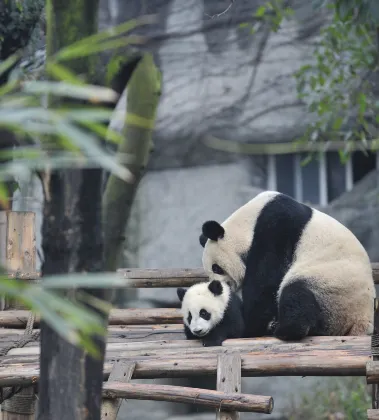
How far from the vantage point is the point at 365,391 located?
7637mm

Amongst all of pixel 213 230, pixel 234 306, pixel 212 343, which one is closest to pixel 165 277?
pixel 213 230

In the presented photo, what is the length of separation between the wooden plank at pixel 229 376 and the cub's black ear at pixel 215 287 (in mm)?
711

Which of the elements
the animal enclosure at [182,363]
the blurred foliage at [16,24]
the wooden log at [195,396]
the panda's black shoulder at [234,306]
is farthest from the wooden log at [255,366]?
the blurred foliage at [16,24]

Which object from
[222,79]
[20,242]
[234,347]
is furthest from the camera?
[222,79]

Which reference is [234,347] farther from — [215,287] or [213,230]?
[213,230]

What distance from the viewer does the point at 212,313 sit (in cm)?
421

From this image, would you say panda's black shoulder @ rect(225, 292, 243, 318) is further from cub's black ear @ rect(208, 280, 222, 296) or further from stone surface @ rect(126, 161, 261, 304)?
stone surface @ rect(126, 161, 261, 304)

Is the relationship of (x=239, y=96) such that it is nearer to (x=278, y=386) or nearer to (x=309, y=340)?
(x=278, y=386)

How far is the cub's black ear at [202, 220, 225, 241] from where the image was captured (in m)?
4.51

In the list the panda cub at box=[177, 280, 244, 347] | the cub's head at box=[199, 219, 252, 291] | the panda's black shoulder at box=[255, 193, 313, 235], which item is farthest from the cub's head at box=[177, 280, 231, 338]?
the panda's black shoulder at box=[255, 193, 313, 235]

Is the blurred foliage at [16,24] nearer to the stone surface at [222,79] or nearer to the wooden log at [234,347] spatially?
the wooden log at [234,347]

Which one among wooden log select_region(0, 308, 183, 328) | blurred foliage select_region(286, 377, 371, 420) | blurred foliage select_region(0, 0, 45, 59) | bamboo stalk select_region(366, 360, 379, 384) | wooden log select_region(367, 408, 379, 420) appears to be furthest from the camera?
blurred foliage select_region(286, 377, 371, 420)

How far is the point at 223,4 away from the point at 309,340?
17.0ft

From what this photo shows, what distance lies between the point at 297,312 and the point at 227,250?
0.63 m
